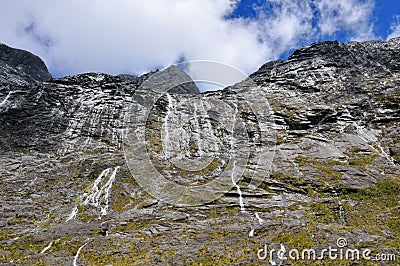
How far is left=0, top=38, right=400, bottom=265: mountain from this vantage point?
78.0 ft

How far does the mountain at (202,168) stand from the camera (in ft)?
78.0

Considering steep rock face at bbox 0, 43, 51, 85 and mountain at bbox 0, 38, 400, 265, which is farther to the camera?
steep rock face at bbox 0, 43, 51, 85

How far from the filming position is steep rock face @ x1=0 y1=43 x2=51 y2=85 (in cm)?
7638

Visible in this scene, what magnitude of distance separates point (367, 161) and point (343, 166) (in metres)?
3.22

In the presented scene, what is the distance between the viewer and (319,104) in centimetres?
5391

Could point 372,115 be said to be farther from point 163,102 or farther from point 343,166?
point 163,102

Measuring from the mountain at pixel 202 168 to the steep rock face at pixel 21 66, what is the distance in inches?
1092

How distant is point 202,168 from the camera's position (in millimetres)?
38125

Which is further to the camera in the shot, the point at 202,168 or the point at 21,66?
the point at 21,66

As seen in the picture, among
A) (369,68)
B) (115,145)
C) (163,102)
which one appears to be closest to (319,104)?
(369,68)

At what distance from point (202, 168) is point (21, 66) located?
72496 mm

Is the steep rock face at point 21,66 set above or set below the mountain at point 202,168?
above

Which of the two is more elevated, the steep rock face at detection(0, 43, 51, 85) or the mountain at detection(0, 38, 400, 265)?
the steep rock face at detection(0, 43, 51, 85)

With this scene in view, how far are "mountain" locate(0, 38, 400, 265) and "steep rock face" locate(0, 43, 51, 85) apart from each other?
2775 centimetres
